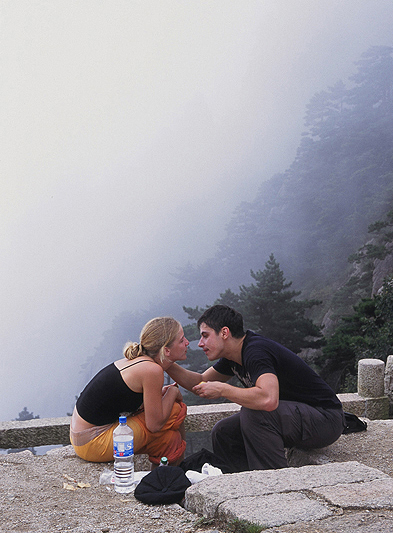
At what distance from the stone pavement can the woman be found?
890 mm

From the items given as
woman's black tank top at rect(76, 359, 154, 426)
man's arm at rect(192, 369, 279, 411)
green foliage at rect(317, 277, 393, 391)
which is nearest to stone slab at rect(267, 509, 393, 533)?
man's arm at rect(192, 369, 279, 411)

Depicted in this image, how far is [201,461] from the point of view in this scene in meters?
3.57

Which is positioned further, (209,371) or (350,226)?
(350,226)

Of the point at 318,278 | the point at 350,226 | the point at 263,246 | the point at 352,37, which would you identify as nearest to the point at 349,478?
the point at 318,278

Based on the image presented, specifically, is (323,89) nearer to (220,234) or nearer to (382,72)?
(382,72)

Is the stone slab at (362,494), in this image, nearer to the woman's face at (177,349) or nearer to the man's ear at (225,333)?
the man's ear at (225,333)

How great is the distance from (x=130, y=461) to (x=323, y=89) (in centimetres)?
5720

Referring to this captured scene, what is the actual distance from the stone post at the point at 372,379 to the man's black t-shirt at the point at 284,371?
6.23 feet

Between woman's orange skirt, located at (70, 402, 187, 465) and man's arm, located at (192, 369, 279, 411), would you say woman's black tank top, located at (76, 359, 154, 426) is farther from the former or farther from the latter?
man's arm, located at (192, 369, 279, 411)

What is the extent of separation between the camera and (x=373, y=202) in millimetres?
35125

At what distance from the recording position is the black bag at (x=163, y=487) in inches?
110

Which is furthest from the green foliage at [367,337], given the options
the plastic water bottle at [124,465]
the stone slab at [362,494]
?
the stone slab at [362,494]

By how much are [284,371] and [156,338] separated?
900mm

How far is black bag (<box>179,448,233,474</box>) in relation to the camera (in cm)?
351
